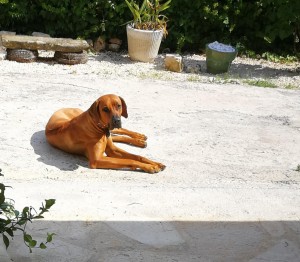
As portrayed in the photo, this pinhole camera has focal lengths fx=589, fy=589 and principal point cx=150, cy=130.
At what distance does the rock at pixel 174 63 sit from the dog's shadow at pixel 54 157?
3.81 metres

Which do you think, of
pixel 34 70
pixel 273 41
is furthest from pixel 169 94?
pixel 273 41

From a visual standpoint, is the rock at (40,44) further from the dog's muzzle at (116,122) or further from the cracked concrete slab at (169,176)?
the dog's muzzle at (116,122)

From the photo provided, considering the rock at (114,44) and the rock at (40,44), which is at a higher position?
the rock at (40,44)

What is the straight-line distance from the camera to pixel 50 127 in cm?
573

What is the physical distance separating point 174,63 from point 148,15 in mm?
1036

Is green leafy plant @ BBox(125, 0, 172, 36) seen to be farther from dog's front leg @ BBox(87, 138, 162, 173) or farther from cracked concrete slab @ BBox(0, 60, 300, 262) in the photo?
dog's front leg @ BBox(87, 138, 162, 173)

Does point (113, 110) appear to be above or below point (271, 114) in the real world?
above

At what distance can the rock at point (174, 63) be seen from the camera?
9258 mm

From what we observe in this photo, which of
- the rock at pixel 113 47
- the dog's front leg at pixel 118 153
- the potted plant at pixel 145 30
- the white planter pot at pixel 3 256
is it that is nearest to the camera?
the white planter pot at pixel 3 256

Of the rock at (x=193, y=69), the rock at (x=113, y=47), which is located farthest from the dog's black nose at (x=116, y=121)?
the rock at (x=113, y=47)

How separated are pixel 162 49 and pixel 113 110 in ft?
18.3

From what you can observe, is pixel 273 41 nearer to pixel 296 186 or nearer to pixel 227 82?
pixel 227 82

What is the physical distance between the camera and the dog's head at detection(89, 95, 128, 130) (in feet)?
17.4

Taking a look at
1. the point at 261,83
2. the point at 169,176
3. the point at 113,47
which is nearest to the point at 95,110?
the point at 169,176
